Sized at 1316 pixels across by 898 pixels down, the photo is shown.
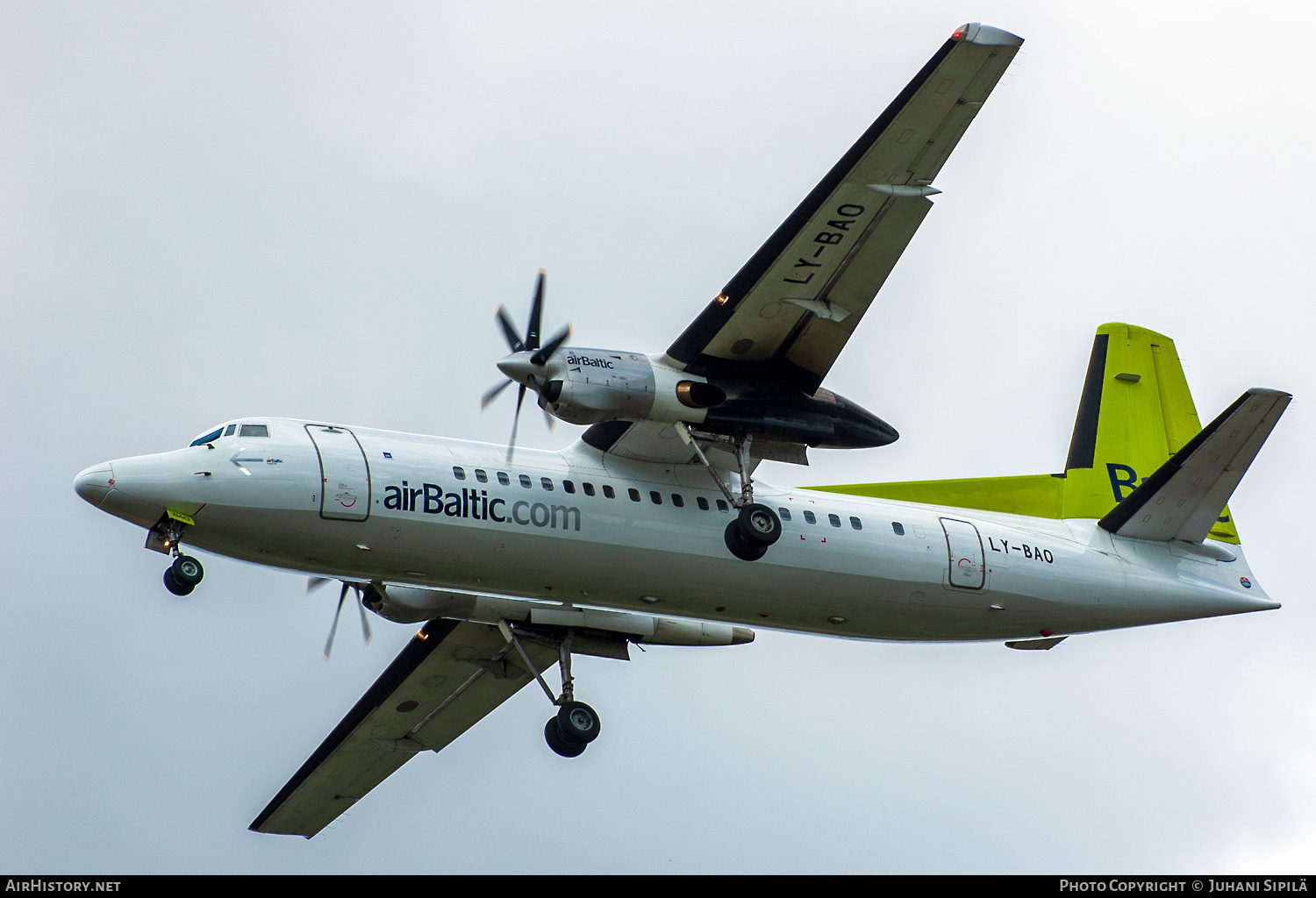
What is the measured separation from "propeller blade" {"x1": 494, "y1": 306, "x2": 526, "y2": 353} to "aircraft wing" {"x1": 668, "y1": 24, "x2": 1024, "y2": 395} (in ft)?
5.40

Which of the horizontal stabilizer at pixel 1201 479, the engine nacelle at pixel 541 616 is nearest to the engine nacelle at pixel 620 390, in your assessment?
the engine nacelle at pixel 541 616

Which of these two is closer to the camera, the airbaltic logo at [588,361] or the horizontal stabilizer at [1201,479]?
the airbaltic logo at [588,361]

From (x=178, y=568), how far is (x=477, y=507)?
3032 mm

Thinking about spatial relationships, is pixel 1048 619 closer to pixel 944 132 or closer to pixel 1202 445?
pixel 1202 445

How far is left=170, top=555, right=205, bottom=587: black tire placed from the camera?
14945mm

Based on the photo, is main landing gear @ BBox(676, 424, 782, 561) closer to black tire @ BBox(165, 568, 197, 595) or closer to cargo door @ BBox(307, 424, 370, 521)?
cargo door @ BBox(307, 424, 370, 521)

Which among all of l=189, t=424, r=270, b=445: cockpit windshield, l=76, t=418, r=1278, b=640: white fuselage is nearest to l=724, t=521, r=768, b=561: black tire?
l=76, t=418, r=1278, b=640: white fuselage

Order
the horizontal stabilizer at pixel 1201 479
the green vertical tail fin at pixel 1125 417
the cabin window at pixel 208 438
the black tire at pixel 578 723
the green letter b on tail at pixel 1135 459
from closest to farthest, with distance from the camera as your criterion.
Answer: the cabin window at pixel 208 438 → the black tire at pixel 578 723 → the horizontal stabilizer at pixel 1201 479 → the green letter b on tail at pixel 1135 459 → the green vertical tail fin at pixel 1125 417

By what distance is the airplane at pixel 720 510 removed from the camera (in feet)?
50.8

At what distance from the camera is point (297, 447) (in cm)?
1566

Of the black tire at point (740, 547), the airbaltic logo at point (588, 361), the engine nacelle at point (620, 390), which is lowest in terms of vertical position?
the black tire at point (740, 547)

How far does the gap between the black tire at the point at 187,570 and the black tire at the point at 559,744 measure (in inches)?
174

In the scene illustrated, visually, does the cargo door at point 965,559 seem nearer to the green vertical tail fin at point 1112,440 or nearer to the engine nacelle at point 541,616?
the green vertical tail fin at point 1112,440

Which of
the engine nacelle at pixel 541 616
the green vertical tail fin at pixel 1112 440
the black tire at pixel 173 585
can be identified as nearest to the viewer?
the black tire at pixel 173 585
